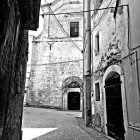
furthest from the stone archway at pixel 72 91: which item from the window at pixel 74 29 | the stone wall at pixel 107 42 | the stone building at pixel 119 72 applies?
the stone building at pixel 119 72

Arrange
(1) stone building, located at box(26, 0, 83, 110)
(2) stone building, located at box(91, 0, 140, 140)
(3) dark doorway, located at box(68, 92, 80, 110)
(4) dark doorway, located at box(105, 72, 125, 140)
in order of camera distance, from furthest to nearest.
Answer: (3) dark doorway, located at box(68, 92, 80, 110)
(1) stone building, located at box(26, 0, 83, 110)
(4) dark doorway, located at box(105, 72, 125, 140)
(2) stone building, located at box(91, 0, 140, 140)

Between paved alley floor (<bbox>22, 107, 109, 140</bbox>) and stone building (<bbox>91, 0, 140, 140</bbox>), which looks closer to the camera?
stone building (<bbox>91, 0, 140, 140</bbox>)

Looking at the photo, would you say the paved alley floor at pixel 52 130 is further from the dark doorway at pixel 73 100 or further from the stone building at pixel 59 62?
the dark doorway at pixel 73 100

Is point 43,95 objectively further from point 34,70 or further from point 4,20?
point 4,20

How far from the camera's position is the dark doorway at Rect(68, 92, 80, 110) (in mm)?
17234

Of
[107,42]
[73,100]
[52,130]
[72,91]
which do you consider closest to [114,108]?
[107,42]

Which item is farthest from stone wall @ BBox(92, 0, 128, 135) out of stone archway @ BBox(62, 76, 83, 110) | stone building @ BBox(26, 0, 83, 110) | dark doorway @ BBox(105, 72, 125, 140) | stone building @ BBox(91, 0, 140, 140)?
stone building @ BBox(26, 0, 83, 110)

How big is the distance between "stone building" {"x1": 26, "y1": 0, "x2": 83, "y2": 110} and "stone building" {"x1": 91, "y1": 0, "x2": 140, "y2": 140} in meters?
9.59

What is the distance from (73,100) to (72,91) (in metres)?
1.00

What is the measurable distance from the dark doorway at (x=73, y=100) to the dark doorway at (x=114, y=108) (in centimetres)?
1143

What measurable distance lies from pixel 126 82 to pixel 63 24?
15.8m

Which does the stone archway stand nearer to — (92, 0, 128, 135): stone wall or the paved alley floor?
the paved alley floor

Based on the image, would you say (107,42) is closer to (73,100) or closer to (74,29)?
(73,100)

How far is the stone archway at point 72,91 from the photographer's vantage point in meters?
17.1
